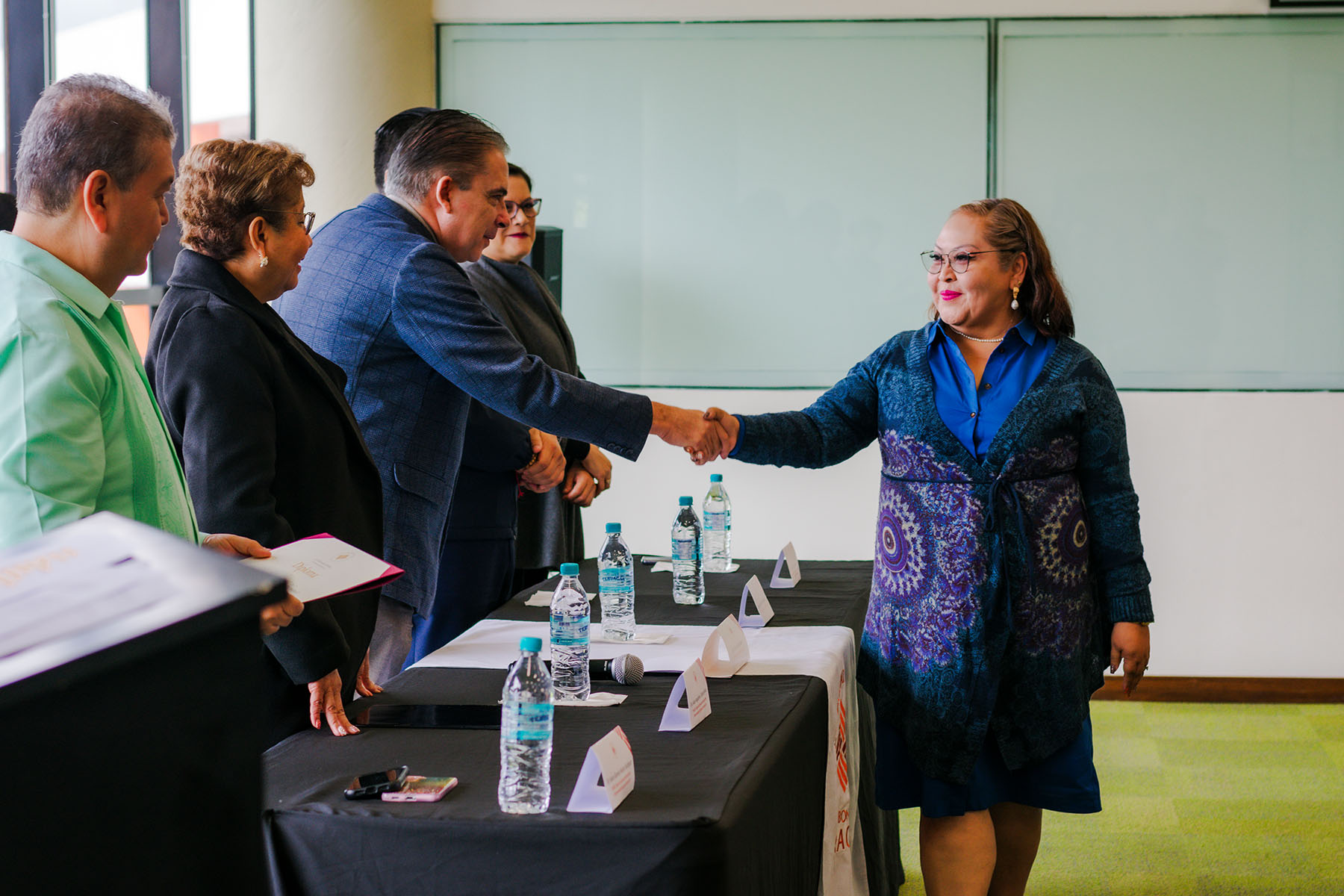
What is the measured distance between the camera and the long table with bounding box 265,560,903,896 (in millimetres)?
1111

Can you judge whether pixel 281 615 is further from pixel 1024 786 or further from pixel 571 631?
pixel 1024 786

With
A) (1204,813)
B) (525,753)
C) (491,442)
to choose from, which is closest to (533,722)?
(525,753)

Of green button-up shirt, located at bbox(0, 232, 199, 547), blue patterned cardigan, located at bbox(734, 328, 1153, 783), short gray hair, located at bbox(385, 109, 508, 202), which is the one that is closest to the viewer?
green button-up shirt, located at bbox(0, 232, 199, 547)

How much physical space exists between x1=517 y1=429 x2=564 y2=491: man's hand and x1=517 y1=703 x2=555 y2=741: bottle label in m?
1.27

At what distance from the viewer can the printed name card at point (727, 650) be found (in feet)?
5.57

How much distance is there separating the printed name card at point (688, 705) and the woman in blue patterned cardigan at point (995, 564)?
53 cm

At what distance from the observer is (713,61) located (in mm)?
4457

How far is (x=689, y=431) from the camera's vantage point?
238 cm

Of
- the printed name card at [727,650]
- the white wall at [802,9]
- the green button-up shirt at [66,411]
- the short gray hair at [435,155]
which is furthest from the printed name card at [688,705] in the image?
the white wall at [802,9]

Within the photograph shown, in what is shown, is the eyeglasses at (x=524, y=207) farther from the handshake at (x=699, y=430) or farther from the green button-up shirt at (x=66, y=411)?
the green button-up shirt at (x=66, y=411)

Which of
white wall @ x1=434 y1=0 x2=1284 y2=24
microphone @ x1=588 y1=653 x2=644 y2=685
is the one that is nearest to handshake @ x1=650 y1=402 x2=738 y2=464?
microphone @ x1=588 y1=653 x2=644 y2=685

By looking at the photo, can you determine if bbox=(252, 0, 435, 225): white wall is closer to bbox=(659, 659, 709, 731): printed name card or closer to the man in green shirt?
the man in green shirt

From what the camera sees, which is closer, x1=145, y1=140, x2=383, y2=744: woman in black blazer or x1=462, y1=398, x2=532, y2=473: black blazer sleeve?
x1=145, y1=140, x2=383, y2=744: woman in black blazer

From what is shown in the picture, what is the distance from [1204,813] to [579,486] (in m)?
1.96
